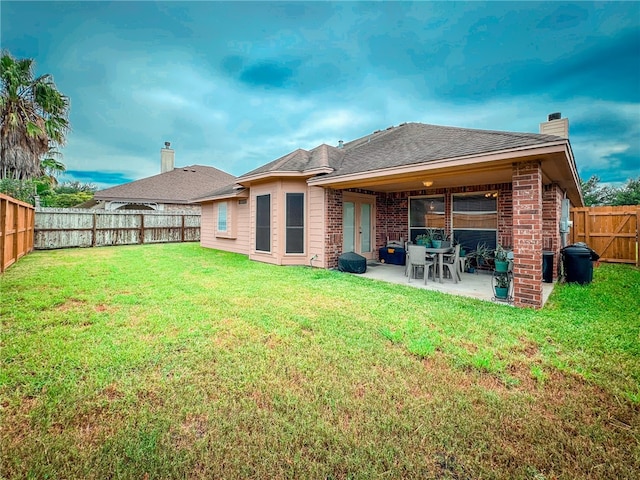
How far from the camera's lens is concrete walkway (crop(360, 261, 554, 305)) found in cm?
541

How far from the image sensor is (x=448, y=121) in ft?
54.8

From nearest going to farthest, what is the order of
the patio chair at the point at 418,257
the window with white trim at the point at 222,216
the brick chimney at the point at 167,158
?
the patio chair at the point at 418,257 → the window with white trim at the point at 222,216 → the brick chimney at the point at 167,158

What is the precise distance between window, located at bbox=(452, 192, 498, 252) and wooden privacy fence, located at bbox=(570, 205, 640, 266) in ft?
16.2

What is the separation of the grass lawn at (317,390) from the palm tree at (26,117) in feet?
41.7

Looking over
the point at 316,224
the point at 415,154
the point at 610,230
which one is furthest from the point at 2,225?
the point at 610,230

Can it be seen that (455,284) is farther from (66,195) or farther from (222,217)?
(66,195)

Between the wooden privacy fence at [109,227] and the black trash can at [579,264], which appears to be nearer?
the black trash can at [579,264]

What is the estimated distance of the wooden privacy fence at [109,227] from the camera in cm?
1195

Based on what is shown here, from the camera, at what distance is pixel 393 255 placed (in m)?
9.30

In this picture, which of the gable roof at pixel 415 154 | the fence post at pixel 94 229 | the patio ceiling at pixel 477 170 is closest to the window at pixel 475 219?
the patio ceiling at pixel 477 170

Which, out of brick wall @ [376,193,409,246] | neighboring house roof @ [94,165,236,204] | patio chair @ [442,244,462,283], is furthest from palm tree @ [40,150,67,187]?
patio chair @ [442,244,462,283]

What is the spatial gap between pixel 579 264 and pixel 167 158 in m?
23.7

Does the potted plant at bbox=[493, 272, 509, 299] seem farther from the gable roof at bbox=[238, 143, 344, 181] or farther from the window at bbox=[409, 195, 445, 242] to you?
the gable roof at bbox=[238, 143, 344, 181]

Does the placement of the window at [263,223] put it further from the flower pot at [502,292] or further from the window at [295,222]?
the flower pot at [502,292]
